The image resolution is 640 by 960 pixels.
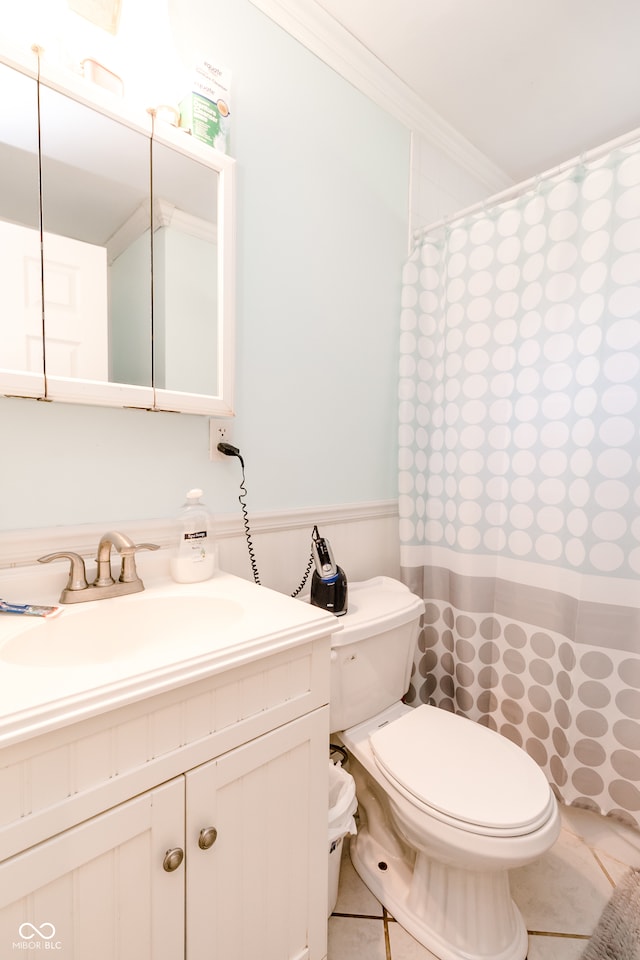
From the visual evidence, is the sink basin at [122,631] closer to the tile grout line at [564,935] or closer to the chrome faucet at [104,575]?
the chrome faucet at [104,575]

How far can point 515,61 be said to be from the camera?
58.0 inches

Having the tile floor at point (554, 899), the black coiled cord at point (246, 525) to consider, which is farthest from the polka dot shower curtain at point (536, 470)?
the black coiled cord at point (246, 525)

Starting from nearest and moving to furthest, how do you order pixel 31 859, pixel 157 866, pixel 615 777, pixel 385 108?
pixel 31 859
pixel 157 866
pixel 615 777
pixel 385 108

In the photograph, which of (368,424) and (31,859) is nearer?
(31,859)

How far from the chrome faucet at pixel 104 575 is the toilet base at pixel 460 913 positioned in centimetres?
101

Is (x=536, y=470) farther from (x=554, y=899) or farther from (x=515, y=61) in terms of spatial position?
(x=515, y=61)

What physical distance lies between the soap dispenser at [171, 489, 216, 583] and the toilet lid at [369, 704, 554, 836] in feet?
2.06

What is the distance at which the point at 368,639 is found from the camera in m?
1.21

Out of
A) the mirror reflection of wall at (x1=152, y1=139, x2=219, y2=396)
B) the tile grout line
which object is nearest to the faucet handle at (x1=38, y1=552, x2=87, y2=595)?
the mirror reflection of wall at (x1=152, y1=139, x2=219, y2=396)

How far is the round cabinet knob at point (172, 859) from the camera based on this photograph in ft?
2.13

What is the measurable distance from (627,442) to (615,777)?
37.1 inches

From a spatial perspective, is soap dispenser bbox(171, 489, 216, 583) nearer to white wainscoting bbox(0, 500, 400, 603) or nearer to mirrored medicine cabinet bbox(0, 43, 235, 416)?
white wainscoting bbox(0, 500, 400, 603)

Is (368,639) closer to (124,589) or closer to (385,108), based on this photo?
(124,589)

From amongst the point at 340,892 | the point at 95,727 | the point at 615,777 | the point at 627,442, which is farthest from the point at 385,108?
the point at 340,892
